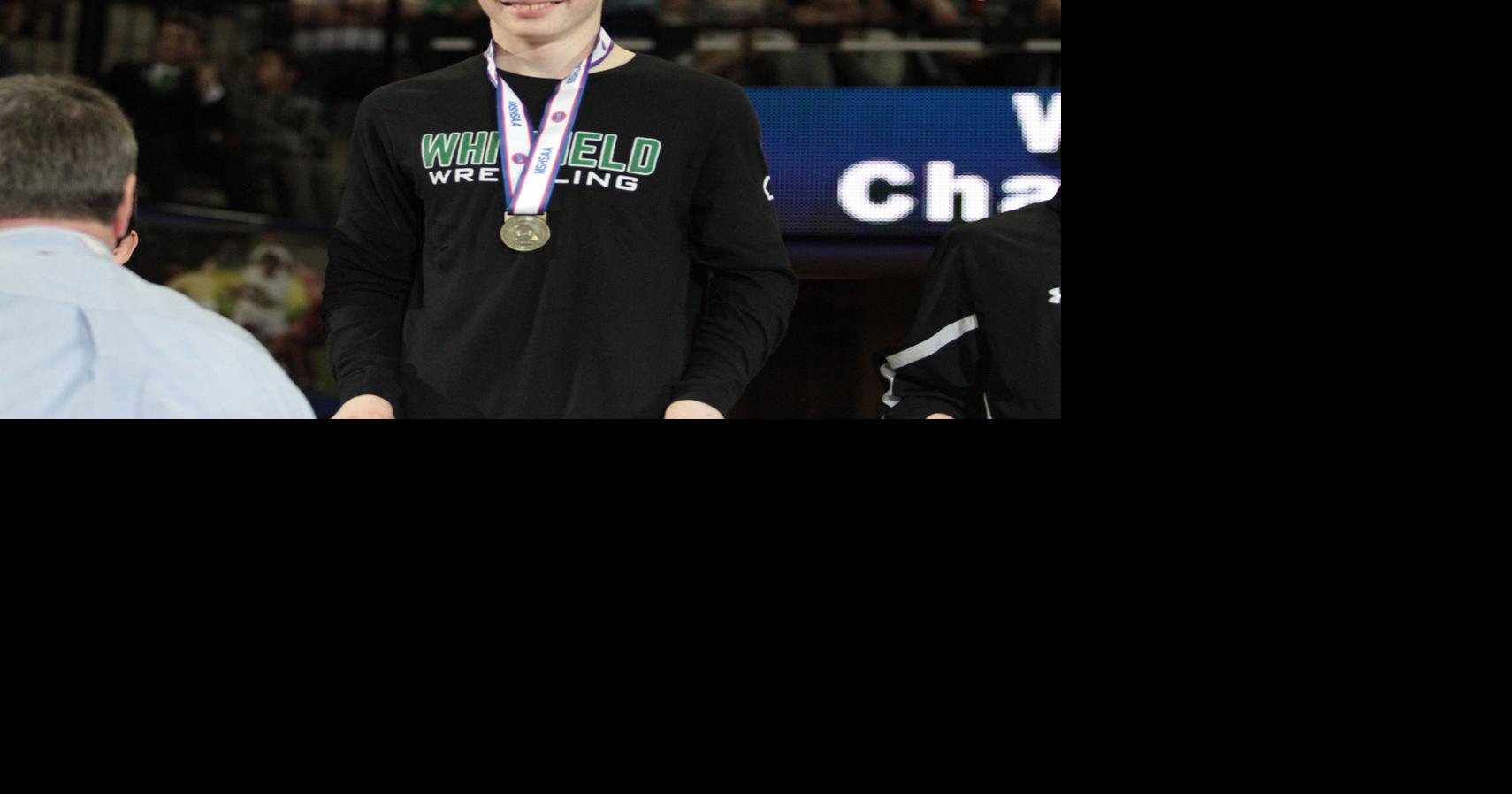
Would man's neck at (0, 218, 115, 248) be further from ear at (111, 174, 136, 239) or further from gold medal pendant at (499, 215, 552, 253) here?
gold medal pendant at (499, 215, 552, 253)

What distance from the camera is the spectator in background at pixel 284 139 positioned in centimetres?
249

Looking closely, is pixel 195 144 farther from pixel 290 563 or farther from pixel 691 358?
pixel 691 358

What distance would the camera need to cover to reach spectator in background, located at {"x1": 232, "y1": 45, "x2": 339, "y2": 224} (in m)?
2.49

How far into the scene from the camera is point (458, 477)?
81.1 inches

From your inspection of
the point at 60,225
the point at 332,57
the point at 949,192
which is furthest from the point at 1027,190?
the point at 60,225

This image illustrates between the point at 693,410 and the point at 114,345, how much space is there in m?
0.73

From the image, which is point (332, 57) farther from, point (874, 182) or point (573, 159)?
point (874, 182)

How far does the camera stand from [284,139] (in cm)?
255

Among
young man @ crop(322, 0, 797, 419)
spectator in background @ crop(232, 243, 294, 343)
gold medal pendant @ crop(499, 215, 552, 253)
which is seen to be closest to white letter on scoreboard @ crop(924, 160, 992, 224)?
young man @ crop(322, 0, 797, 419)

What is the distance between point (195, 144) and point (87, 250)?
0.78m

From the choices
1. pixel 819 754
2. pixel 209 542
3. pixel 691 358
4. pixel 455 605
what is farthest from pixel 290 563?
pixel 819 754

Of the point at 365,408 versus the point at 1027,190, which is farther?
the point at 1027,190

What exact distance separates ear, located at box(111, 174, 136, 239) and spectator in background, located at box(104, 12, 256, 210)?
1.92ft

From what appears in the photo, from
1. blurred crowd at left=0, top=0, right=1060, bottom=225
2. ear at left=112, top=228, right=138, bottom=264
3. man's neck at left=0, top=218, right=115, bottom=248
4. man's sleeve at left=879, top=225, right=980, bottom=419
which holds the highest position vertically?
blurred crowd at left=0, top=0, right=1060, bottom=225
